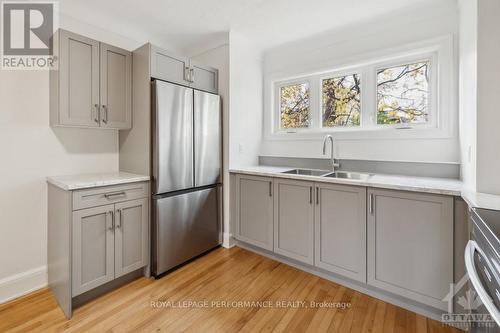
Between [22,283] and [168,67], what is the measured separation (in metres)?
2.16

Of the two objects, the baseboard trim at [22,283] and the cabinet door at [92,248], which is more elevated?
the cabinet door at [92,248]

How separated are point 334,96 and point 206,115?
59.8 inches

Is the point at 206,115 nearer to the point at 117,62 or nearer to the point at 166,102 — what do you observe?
the point at 166,102

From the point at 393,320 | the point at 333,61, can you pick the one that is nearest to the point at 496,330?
the point at 393,320

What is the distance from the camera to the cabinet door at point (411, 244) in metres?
1.56

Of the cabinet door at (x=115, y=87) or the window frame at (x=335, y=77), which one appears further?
the window frame at (x=335, y=77)

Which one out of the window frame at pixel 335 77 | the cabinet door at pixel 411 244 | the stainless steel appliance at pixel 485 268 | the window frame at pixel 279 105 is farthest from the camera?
the window frame at pixel 279 105

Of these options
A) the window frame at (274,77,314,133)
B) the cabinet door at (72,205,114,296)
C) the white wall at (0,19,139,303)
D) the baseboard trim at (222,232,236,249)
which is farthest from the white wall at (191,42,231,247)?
the white wall at (0,19,139,303)

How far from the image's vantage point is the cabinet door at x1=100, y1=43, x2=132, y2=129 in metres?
2.11

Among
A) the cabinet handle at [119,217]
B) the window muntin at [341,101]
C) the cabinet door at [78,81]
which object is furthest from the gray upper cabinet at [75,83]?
the window muntin at [341,101]

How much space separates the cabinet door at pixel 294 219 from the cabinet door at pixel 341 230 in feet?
0.23

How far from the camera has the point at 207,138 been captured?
8.30 feet

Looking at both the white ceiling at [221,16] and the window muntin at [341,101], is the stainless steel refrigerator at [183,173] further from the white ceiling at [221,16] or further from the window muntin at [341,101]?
the window muntin at [341,101]

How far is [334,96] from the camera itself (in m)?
2.82
